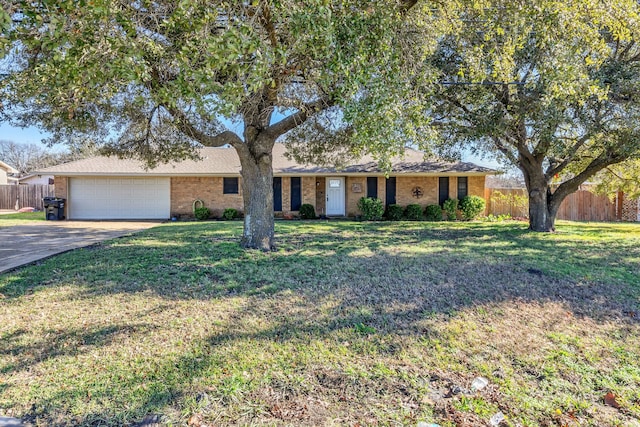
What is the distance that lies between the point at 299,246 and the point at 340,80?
14.0 ft

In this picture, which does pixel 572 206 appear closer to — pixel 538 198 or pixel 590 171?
pixel 590 171

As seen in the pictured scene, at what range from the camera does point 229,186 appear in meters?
17.2

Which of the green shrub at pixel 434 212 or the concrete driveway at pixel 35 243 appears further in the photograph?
the green shrub at pixel 434 212

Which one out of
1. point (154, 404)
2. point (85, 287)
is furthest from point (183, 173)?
point (154, 404)

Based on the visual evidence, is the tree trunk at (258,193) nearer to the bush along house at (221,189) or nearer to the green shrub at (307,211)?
the green shrub at (307,211)

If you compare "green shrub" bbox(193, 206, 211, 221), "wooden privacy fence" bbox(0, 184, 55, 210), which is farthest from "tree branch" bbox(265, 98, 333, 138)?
"wooden privacy fence" bbox(0, 184, 55, 210)

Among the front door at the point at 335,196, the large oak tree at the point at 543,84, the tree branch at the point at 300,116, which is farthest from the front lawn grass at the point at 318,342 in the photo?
the front door at the point at 335,196

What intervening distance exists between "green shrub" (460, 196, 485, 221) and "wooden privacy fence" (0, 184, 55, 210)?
26.6 metres

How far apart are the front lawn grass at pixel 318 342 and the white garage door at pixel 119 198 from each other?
11250 millimetres

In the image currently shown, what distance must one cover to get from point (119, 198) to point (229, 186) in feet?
18.2

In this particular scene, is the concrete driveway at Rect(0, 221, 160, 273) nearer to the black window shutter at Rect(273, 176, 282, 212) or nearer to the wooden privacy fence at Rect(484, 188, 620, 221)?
the black window shutter at Rect(273, 176, 282, 212)

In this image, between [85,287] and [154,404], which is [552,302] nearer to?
[154,404]

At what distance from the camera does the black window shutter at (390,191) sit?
17.3m

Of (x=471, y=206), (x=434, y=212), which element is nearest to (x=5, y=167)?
(x=434, y=212)
